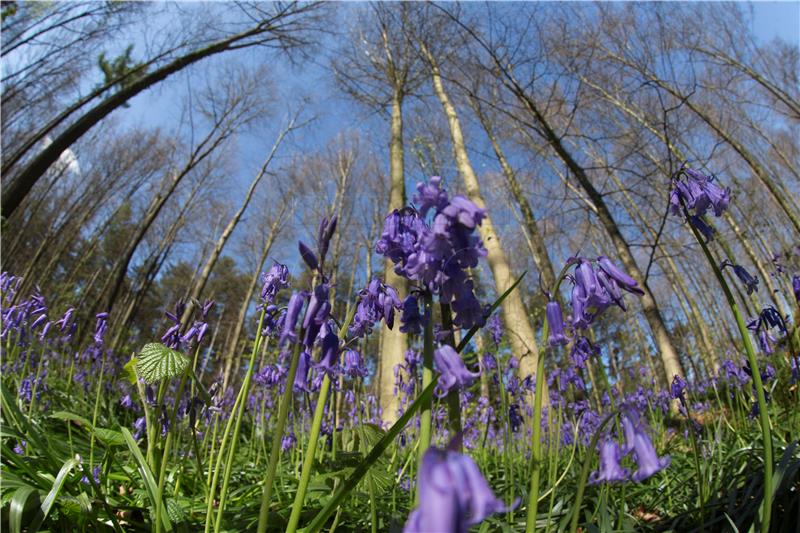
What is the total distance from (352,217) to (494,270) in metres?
11.7

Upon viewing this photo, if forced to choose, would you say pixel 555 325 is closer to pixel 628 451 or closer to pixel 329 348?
pixel 628 451

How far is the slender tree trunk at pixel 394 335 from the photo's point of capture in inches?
273

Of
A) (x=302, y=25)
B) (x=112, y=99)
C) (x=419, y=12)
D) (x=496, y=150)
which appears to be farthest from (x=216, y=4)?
(x=496, y=150)

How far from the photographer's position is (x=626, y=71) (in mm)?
10086

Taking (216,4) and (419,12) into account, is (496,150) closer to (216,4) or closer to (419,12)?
(419,12)

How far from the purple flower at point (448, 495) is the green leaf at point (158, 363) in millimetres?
1077

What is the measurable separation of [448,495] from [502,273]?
917 centimetres

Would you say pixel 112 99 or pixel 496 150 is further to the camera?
pixel 496 150

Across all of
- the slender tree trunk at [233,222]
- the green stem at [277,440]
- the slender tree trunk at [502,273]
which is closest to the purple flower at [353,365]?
the green stem at [277,440]

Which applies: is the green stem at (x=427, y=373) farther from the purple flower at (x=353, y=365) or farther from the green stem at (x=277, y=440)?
the purple flower at (x=353, y=365)


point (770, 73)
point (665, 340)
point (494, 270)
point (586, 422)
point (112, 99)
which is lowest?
point (586, 422)

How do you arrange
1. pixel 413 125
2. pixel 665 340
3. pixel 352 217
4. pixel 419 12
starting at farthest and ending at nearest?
pixel 352 217
pixel 413 125
pixel 419 12
pixel 665 340

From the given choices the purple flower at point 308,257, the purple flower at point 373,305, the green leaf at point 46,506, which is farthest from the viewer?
the green leaf at point 46,506

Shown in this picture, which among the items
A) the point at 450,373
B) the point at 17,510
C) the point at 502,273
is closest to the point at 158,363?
the point at 17,510
